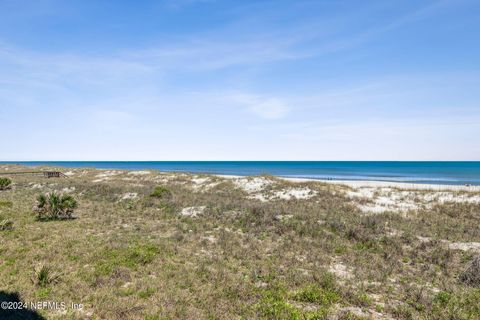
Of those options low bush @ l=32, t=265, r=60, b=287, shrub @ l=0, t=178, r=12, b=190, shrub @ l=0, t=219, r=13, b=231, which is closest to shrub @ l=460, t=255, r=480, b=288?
low bush @ l=32, t=265, r=60, b=287

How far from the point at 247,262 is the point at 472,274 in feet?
31.7

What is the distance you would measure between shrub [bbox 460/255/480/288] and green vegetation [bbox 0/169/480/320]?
2.9 inches

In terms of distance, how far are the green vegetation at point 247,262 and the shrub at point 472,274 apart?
7cm

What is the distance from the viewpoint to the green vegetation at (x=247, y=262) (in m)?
10.3

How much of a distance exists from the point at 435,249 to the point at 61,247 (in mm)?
19962

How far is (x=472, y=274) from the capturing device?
43.0ft

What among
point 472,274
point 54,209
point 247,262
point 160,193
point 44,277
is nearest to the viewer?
point 44,277

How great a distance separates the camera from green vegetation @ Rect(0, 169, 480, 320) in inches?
407

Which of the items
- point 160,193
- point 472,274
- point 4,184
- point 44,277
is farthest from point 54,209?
point 4,184

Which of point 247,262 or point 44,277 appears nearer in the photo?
point 44,277

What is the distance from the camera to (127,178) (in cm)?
6006

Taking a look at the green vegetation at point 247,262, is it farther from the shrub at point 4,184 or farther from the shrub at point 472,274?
→ the shrub at point 4,184

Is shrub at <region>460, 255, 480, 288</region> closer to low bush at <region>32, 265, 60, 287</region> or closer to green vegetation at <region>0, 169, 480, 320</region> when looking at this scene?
green vegetation at <region>0, 169, 480, 320</region>

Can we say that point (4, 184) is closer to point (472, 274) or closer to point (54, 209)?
A: point (54, 209)
